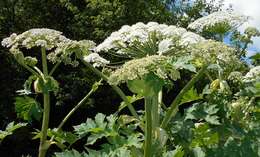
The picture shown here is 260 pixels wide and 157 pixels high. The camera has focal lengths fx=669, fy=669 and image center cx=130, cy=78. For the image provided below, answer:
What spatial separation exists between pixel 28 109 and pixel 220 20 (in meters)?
1.44

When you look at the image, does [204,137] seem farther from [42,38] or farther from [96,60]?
[42,38]

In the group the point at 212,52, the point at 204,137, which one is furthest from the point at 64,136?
the point at 212,52

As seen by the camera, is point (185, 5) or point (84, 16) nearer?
point (84, 16)

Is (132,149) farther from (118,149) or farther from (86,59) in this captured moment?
(86,59)

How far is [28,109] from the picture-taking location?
433cm

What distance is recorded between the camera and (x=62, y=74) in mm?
23578

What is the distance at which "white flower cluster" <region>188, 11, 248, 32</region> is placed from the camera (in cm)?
362

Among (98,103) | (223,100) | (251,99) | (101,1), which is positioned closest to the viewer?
(223,100)

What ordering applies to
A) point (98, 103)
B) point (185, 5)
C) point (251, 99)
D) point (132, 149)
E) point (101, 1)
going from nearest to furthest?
point (132, 149), point (251, 99), point (98, 103), point (101, 1), point (185, 5)

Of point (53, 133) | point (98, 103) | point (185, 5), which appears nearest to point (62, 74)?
point (98, 103)

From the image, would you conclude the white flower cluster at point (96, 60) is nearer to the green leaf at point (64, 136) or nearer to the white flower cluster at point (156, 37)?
the white flower cluster at point (156, 37)

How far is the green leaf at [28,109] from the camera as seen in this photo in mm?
4305

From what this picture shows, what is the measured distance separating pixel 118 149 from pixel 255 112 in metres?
1.02

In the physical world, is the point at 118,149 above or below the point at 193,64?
below
